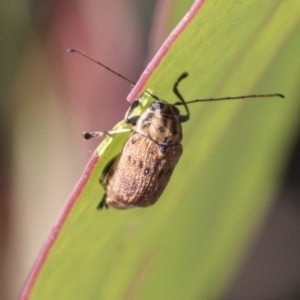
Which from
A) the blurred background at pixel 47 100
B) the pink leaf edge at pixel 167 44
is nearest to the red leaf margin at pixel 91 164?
the pink leaf edge at pixel 167 44

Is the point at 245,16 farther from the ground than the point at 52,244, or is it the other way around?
the point at 245,16

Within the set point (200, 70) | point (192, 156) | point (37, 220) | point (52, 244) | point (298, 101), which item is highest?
point (298, 101)

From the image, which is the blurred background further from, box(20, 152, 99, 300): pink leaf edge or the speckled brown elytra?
box(20, 152, 99, 300): pink leaf edge

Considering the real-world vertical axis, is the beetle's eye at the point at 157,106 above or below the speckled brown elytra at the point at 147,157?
above

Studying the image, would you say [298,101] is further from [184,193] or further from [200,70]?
[200,70]

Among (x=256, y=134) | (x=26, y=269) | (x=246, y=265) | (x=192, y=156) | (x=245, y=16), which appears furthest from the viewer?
(x=246, y=265)

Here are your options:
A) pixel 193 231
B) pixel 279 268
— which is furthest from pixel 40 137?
pixel 279 268

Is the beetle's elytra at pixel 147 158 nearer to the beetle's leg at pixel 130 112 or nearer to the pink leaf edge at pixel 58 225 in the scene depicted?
the beetle's leg at pixel 130 112
